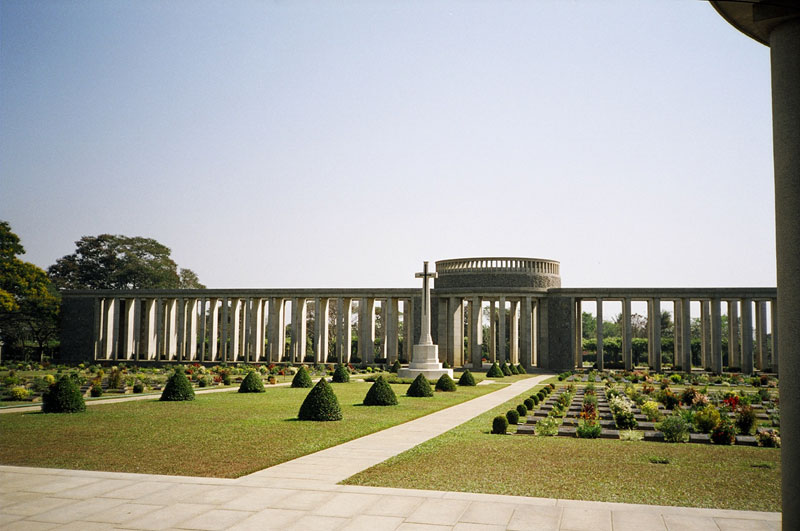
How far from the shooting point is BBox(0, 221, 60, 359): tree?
5338 cm

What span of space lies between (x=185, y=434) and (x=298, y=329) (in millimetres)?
46774

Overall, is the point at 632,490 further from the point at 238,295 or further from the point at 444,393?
the point at 238,295

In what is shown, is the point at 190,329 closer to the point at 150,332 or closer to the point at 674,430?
the point at 150,332

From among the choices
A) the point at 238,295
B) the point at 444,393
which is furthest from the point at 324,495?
the point at 238,295

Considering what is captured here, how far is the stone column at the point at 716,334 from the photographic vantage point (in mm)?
52625

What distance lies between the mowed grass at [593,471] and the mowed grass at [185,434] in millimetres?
3046

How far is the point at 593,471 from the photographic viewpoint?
42.7 feet

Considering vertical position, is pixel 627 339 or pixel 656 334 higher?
pixel 656 334

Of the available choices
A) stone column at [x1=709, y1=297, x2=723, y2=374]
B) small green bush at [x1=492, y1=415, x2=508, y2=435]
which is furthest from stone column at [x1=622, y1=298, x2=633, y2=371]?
small green bush at [x1=492, y1=415, x2=508, y2=435]

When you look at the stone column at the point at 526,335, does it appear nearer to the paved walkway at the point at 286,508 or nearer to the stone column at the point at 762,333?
the stone column at the point at 762,333

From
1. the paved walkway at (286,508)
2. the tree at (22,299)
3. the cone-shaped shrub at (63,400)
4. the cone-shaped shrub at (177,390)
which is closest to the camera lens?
the paved walkway at (286,508)

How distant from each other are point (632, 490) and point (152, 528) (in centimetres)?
788

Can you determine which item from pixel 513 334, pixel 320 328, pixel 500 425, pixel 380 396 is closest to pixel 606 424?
pixel 500 425

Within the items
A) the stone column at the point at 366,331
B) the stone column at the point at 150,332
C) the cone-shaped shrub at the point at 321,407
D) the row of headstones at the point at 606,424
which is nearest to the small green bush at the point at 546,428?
the row of headstones at the point at 606,424
